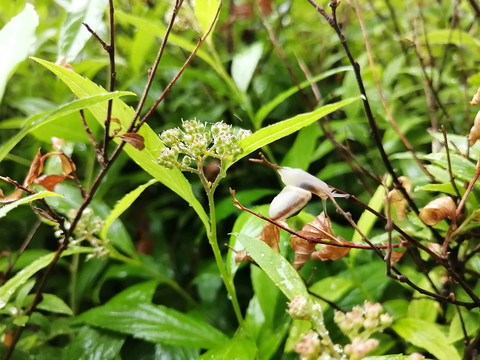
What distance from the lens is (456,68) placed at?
1002 mm

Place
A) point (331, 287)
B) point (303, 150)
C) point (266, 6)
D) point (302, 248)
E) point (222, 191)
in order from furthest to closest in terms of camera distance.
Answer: point (266, 6) → point (222, 191) → point (303, 150) → point (331, 287) → point (302, 248)

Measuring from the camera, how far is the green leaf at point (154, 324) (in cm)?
58

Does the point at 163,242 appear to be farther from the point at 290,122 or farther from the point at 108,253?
the point at 290,122

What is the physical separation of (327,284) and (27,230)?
2.35 ft

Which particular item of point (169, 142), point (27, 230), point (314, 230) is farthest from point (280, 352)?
point (27, 230)

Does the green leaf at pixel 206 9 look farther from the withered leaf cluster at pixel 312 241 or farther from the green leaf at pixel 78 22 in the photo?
the withered leaf cluster at pixel 312 241

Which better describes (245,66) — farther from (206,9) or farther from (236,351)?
(236,351)

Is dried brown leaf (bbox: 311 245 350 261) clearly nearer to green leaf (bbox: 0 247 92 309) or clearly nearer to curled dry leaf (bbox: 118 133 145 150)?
curled dry leaf (bbox: 118 133 145 150)

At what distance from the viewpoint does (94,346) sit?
0.63m

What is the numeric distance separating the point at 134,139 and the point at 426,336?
427 mm

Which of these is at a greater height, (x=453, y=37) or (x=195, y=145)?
(x=453, y=37)

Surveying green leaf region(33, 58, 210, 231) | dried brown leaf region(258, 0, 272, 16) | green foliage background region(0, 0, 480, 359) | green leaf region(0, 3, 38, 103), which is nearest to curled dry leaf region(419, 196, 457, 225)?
green foliage background region(0, 0, 480, 359)

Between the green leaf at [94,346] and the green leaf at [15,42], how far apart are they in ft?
1.37

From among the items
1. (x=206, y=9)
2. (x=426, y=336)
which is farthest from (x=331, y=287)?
(x=206, y=9)
